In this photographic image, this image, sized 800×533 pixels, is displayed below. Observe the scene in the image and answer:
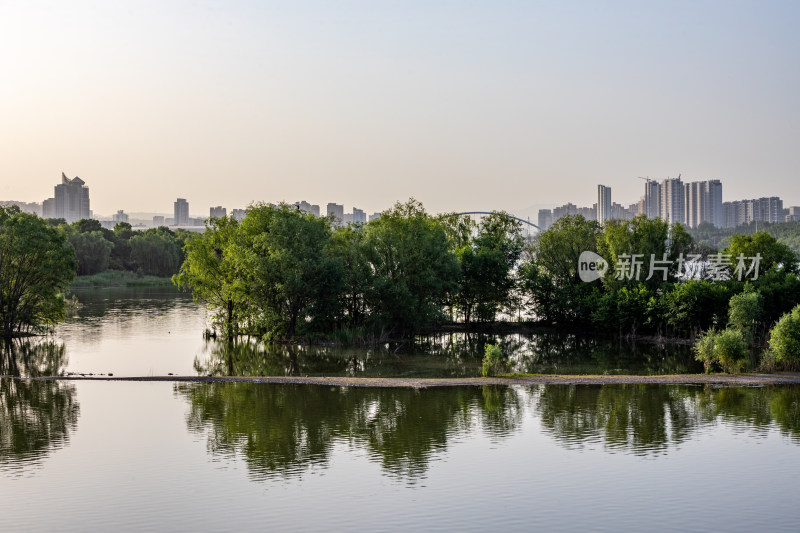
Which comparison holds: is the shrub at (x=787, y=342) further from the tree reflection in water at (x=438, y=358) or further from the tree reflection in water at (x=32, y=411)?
the tree reflection in water at (x=32, y=411)

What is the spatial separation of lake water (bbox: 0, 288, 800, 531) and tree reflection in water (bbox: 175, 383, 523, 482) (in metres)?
0.10

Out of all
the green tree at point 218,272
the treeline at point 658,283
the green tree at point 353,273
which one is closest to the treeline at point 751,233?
the treeline at point 658,283

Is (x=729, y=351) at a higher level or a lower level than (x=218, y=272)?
lower

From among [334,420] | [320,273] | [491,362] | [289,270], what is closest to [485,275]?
[320,273]

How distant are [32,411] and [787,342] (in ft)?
98.6

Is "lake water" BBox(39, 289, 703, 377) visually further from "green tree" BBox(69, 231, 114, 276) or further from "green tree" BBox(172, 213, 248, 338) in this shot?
"green tree" BBox(69, 231, 114, 276)

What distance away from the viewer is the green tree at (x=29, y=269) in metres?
46.4

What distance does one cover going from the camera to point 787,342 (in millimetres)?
34344

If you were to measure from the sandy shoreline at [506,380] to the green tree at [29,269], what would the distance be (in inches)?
548

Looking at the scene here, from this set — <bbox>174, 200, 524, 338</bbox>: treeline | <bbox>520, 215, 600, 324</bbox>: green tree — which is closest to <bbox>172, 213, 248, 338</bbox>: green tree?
<bbox>174, 200, 524, 338</bbox>: treeline

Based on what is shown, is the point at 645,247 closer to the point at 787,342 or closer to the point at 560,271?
the point at 560,271

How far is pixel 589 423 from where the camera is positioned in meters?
25.8

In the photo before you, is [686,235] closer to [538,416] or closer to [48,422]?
[538,416]

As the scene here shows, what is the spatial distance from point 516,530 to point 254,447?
358 inches
